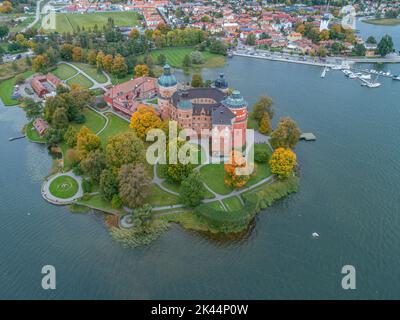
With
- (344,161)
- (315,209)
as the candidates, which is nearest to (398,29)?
(344,161)

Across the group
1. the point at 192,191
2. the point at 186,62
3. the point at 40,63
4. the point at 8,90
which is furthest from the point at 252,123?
the point at 40,63

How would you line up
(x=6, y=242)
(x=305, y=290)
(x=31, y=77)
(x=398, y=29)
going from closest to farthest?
(x=305, y=290) → (x=6, y=242) → (x=31, y=77) → (x=398, y=29)

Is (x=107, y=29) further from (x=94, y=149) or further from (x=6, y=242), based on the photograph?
(x=6, y=242)

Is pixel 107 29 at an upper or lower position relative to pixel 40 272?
upper

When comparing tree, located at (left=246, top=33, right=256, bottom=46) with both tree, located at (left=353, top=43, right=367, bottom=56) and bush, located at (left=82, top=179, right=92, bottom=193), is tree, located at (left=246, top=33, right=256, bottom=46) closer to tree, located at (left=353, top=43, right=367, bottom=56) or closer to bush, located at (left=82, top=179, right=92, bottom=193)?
tree, located at (left=353, top=43, right=367, bottom=56)

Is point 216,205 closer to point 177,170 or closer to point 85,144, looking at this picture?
point 177,170

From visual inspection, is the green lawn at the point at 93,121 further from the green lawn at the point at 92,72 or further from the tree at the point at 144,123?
the green lawn at the point at 92,72

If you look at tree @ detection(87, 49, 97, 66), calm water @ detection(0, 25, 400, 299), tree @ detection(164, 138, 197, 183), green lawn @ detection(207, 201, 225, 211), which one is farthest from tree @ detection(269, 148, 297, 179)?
tree @ detection(87, 49, 97, 66)
